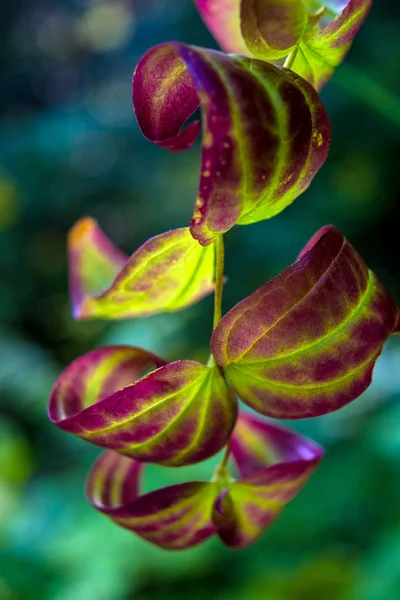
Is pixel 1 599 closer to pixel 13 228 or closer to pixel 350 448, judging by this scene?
pixel 350 448

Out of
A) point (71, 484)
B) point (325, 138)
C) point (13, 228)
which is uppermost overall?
point (325, 138)

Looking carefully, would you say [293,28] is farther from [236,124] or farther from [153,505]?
[153,505]

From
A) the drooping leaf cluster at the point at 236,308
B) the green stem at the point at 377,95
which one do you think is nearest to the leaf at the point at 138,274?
the drooping leaf cluster at the point at 236,308

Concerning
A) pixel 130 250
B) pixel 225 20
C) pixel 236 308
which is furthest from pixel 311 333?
pixel 130 250

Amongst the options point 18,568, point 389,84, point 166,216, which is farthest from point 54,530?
point 389,84

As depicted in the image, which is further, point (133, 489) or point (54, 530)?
point (54, 530)

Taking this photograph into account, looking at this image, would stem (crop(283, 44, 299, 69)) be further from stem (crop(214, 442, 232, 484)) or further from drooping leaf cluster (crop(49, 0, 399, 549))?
stem (crop(214, 442, 232, 484))
